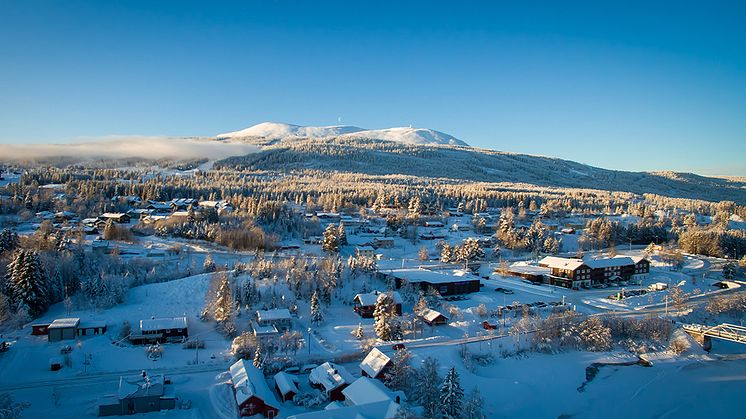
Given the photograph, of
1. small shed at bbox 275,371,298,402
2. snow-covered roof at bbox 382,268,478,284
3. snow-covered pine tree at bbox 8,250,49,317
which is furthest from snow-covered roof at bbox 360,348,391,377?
snow-covered pine tree at bbox 8,250,49,317

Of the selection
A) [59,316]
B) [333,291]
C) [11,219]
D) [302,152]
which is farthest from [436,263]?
[302,152]

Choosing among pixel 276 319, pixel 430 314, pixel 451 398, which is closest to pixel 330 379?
pixel 451 398

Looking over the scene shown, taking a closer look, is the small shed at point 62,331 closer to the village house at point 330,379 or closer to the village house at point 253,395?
the village house at point 253,395

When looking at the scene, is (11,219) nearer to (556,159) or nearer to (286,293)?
(286,293)

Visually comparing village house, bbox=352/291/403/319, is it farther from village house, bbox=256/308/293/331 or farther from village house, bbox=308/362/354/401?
village house, bbox=308/362/354/401

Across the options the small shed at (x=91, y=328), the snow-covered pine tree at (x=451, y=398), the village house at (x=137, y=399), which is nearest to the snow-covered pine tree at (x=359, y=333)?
the snow-covered pine tree at (x=451, y=398)
